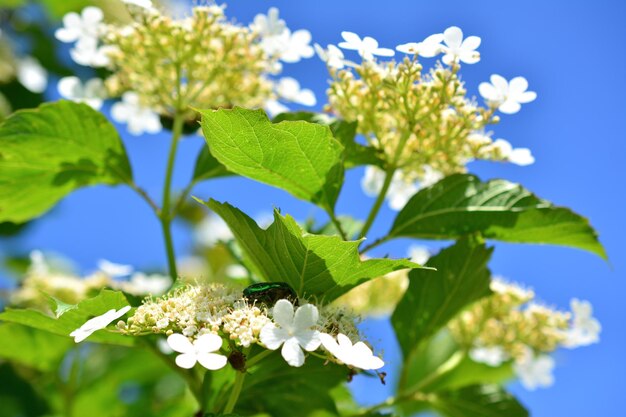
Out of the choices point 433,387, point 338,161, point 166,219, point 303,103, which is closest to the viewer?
point 338,161

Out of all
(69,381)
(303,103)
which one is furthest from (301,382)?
(69,381)

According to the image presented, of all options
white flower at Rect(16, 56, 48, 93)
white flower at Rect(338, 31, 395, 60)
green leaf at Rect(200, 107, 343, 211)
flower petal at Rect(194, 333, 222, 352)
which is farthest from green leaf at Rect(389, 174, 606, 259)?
white flower at Rect(16, 56, 48, 93)

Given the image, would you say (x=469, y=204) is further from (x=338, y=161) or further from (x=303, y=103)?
(x=303, y=103)

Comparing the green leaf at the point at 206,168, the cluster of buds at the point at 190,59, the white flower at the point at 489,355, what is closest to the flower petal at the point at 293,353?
the green leaf at the point at 206,168

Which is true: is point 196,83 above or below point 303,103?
below

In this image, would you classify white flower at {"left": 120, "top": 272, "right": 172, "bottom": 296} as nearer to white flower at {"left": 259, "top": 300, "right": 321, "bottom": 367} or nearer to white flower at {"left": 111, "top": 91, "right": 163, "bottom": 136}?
white flower at {"left": 111, "top": 91, "right": 163, "bottom": 136}

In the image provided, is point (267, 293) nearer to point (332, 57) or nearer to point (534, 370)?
point (332, 57)

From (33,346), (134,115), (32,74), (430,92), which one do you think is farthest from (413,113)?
(32,74)

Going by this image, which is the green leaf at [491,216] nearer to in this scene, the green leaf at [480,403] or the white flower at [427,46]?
the white flower at [427,46]
